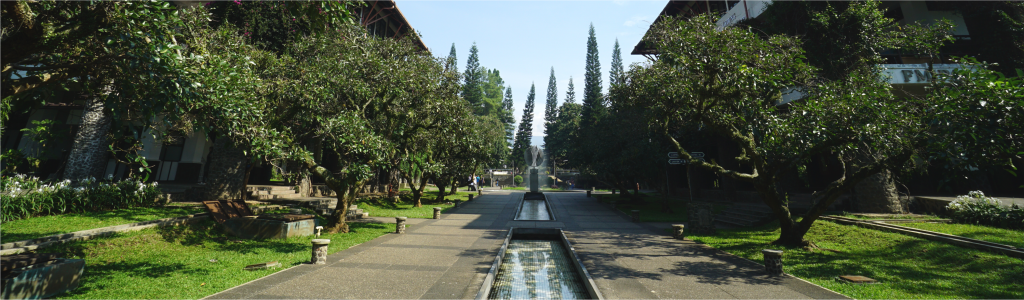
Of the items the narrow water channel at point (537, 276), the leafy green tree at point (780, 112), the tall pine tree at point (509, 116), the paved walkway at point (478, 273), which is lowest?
the narrow water channel at point (537, 276)

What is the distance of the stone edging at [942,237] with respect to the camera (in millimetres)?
7453

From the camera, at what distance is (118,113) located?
4367 millimetres

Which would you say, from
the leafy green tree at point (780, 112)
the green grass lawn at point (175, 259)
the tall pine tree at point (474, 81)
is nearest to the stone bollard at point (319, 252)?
the green grass lawn at point (175, 259)

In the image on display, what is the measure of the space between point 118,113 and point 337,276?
150 inches

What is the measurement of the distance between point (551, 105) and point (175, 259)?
6259 centimetres

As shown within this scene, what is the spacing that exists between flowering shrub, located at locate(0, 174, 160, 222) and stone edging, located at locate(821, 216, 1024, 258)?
22.0 metres

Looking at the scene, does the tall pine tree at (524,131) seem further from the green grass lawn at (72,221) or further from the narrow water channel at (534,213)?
the green grass lawn at (72,221)

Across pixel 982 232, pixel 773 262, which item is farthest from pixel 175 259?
pixel 982 232

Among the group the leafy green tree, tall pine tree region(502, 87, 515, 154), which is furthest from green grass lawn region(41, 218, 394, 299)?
tall pine tree region(502, 87, 515, 154)

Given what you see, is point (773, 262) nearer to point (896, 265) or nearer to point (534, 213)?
point (896, 265)

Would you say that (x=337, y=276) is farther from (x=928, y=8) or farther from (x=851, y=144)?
(x=928, y=8)

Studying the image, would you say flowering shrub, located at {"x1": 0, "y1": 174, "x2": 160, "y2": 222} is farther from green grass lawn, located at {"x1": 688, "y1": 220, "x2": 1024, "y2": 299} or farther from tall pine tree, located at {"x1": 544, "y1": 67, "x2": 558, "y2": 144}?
tall pine tree, located at {"x1": 544, "y1": 67, "x2": 558, "y2": 144}

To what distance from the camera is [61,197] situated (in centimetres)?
966

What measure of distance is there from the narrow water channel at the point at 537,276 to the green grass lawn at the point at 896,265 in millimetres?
4319
